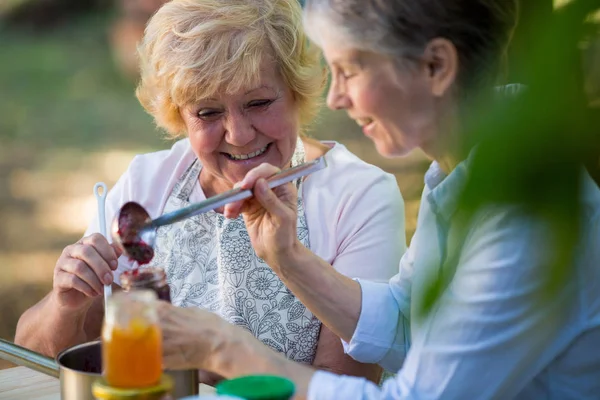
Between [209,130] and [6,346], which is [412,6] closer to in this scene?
[6,346]

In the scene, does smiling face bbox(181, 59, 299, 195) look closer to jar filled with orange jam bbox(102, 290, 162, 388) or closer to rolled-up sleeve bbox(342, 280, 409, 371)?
rolled-up sleeve bbox(342, 280, 409, 371)

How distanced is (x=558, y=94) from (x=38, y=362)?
1156 millimetres

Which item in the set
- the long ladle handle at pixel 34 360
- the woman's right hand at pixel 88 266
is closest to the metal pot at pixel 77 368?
the long ladle handle at pixel 34 360

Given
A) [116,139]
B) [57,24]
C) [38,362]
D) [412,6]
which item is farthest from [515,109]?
[57,24]

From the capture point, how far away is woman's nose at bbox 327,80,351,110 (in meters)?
1.33

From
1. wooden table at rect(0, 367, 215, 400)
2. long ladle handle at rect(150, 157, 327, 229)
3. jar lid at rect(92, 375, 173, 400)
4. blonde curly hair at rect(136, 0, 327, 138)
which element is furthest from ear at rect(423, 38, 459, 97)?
blonde curly hair at rect(136, 0, 327, 138)

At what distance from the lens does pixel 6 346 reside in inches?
54.6

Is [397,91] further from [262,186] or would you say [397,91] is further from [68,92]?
[68,92]

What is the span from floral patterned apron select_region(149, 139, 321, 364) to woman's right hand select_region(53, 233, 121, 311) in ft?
1.10

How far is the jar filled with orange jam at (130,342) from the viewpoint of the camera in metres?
0.89

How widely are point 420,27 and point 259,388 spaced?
1.68 ft

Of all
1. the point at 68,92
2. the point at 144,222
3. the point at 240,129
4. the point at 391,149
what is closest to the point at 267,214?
the point at 144,222

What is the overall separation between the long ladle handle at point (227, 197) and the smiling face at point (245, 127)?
0.48 metres

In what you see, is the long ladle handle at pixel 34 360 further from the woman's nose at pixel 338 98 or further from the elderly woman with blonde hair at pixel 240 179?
the woman's nose at pixel 338 98
